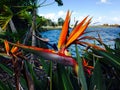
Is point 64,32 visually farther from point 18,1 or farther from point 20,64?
point 18,1

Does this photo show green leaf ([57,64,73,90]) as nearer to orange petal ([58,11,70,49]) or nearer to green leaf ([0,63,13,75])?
orange petal ([58,11,70,49])

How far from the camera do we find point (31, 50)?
94 centimetres

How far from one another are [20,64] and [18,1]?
12635mm

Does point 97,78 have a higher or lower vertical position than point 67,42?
lower

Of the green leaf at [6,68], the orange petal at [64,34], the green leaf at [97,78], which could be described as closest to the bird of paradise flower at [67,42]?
the orange petal at [64,34]

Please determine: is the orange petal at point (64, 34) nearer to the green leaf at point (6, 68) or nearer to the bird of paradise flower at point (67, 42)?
the bird of paradise flower at point (67, 42)

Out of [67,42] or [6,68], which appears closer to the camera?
[67,42]

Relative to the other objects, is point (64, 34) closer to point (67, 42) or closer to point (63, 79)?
point (67, 42)

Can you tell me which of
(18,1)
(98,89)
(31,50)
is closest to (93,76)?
(98,89)

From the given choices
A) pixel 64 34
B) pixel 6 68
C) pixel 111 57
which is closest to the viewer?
pixel 64 34

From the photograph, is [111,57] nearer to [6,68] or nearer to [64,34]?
[64,34]

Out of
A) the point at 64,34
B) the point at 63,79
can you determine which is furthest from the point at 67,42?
the point at 63,79

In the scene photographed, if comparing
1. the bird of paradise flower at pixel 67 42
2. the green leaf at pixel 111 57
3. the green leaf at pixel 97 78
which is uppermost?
the bird of paradise flower at pixel 67 42

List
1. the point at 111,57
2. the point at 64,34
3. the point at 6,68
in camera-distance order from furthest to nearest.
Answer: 1. the point at 6,68
2. the point at 111,57
3. the point at 64,34
